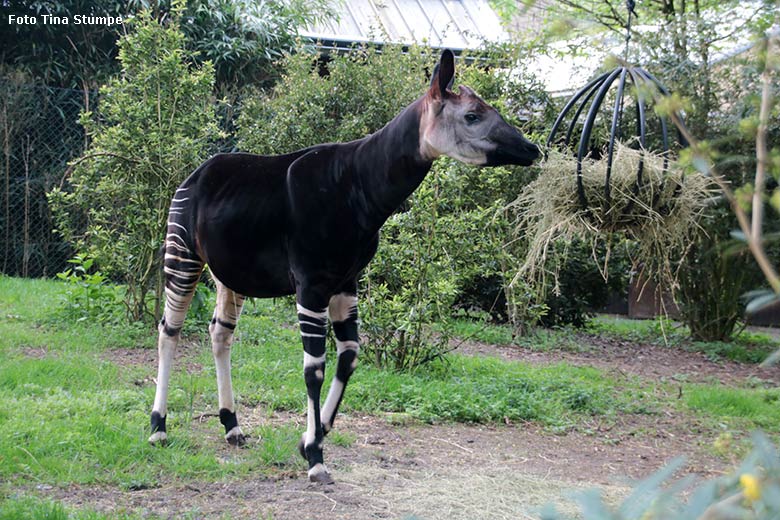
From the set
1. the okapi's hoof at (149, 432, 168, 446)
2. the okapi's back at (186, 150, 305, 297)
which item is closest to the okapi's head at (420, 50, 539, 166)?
the okapi's back at (186, 150, 305, 297)

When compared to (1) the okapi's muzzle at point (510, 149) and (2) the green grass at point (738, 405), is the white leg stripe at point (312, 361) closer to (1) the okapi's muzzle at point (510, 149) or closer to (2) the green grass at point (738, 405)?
(1) the okapi's muzzle at point (510, 149)

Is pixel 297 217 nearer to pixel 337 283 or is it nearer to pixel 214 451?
pixel 337 283

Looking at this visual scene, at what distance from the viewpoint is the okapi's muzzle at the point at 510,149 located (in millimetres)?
3236

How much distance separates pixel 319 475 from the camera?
11.6 feet

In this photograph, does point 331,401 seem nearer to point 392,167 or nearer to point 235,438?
point 235,438

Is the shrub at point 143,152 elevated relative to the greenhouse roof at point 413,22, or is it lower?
lower

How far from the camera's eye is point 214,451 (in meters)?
3.91

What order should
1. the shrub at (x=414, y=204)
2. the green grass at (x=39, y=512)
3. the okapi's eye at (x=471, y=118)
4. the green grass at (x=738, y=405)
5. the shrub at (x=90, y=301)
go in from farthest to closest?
the shrub at (x=90, y=301) < the shrub at (x=414, y=204) < the green grass at (x=738, y=405) < the okapi's eye at (x=471, y=118) < the green grass at (x=39, y=512)

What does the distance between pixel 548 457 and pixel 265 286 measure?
172cm

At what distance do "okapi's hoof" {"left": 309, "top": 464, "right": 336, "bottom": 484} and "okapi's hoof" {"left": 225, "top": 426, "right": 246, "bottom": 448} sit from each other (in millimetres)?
605

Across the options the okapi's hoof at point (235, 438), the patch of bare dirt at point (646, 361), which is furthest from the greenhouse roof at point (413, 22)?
the okapi's hoof at point (235, 438)

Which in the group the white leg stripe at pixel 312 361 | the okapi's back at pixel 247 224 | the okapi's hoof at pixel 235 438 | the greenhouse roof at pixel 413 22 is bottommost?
the okapi's hoof at pixel 235 438

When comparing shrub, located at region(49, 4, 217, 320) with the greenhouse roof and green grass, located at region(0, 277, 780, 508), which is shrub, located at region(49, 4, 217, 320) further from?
the greenhouse roof

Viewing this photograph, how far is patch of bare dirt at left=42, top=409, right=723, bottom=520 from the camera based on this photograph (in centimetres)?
324
